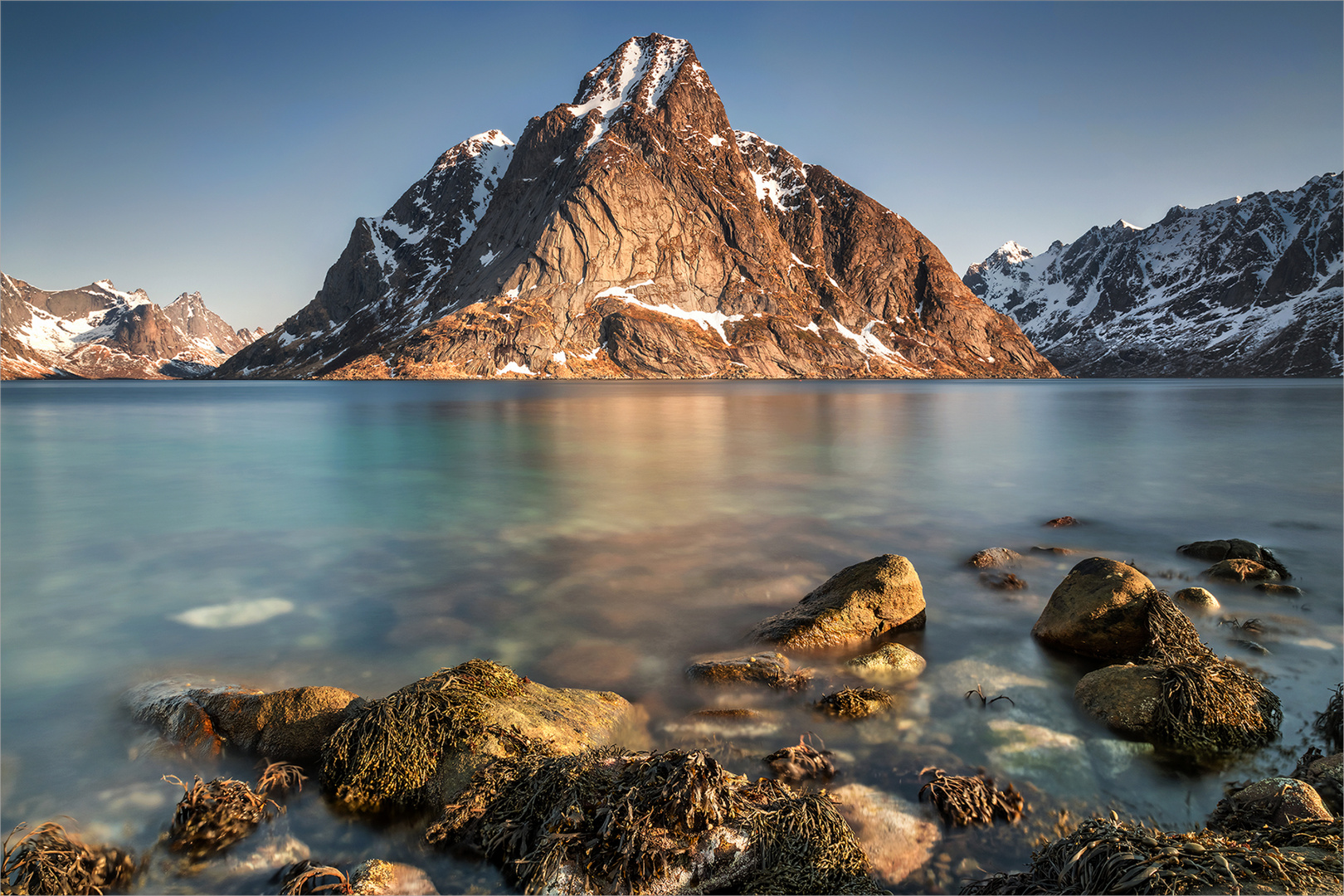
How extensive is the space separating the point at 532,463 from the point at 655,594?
15.2m

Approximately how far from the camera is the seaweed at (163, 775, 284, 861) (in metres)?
4.69

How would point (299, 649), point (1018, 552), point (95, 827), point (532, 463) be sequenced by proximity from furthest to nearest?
point (532, 463)
point (1018, 552)
point (299, 649)
point (95, 827)

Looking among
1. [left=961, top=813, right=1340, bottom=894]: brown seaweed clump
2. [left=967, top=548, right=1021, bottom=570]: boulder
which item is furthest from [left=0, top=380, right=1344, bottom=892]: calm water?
[left=961, top=813, right=1340, bottom=894]: brown seaweed clump

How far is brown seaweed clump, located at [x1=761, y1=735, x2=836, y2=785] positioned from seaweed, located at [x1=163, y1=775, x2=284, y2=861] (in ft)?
13.5

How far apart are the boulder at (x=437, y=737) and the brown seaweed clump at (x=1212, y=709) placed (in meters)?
5.35

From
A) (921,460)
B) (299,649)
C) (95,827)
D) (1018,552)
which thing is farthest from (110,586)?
(921,460)

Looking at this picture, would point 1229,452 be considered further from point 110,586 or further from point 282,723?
point 110,586

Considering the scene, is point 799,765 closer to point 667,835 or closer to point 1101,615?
point 667,835

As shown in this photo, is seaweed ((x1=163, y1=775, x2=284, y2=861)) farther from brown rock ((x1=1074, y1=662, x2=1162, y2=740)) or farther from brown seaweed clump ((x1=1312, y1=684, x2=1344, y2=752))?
brown seaweed clump ((x1=1312, y1=684, x2=1344, y2=752))

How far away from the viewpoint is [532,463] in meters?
24.4

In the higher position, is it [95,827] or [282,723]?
[282,723]

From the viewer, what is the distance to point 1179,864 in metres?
3.30

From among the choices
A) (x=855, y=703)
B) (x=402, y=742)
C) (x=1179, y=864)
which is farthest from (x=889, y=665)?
(x=402, y=742)

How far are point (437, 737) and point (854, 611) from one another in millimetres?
5298
